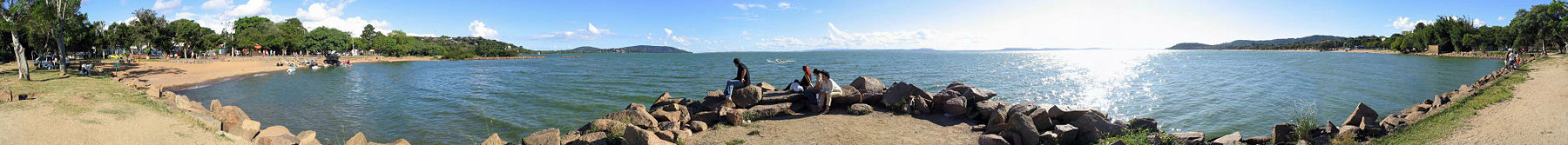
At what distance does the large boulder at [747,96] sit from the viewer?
13632 mm

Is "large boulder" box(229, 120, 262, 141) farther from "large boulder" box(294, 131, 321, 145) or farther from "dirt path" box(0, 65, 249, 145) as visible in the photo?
"large boulder" box(294, 131, 321, 145)

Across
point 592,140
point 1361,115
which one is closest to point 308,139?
point 592,140

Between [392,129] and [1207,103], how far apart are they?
70.7ft

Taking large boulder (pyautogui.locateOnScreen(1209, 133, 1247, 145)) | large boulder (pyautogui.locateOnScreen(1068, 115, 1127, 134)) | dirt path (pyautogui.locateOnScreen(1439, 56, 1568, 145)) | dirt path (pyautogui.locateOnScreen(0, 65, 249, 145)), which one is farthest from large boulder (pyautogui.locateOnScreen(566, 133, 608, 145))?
dirt path (pyautogui.locateOnScreen(1439, 56, 1568, 145))

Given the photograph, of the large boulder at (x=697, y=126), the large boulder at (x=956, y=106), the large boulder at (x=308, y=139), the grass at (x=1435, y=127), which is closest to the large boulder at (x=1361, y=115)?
the grass at (x=1435, y=127)

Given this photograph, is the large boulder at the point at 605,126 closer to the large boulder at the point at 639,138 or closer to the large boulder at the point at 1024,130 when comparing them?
the large boulder at the point at 639,138

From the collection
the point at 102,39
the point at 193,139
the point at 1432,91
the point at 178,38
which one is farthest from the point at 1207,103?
the point at 178,38

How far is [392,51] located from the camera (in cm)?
9912

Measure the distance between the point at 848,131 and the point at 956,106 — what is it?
2733mm

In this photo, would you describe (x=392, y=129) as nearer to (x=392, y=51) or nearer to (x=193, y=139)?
(x=193, y=139)

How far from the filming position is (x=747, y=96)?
1369 cm

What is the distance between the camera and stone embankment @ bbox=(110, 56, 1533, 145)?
9688 mm

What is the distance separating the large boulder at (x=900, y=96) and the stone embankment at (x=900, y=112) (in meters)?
0.02

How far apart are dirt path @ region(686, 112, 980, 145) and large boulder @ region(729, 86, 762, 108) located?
3.47 feet
